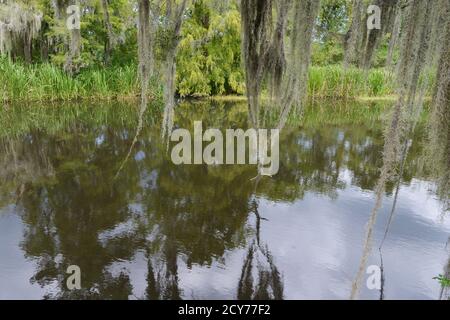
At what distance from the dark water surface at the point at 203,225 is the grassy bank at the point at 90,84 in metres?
4.85

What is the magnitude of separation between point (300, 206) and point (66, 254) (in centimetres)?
248

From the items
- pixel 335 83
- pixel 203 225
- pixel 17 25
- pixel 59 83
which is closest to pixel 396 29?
pixel 203 225

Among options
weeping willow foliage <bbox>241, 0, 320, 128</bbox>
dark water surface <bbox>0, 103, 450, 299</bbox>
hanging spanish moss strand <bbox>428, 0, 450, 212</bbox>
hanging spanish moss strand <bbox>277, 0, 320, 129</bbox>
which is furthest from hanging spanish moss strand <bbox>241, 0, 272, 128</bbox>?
dark water surface <bbox>0, 103, 450, 299</bbox>

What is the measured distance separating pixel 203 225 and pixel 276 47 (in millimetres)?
2350


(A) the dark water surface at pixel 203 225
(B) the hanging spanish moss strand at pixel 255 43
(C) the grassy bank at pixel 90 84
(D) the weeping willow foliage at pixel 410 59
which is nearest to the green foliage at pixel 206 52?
(C) the grassy bank at pixel 90 84

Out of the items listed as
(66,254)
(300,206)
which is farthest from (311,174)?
(66,254)

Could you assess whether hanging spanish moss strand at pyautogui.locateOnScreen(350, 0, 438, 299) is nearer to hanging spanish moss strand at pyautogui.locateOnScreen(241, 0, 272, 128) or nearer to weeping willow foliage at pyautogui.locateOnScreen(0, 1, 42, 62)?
hanging spanish moss strand at pyautogui.locateOnScreen(241, 0, 272, 128)

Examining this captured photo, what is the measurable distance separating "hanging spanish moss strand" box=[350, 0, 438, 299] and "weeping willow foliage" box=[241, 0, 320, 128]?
→ 44 cm

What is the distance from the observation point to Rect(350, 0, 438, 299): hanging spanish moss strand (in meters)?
1.49

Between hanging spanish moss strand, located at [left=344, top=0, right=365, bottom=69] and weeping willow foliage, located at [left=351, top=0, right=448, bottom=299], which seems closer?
weeping willow foliage, located at [left=351, top=0, right=448, bottom=299]

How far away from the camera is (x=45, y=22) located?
13781 mm

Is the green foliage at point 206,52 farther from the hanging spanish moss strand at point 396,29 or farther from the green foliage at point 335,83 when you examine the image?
the hanging spanish moss strand at point 396,29

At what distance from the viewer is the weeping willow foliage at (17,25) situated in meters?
12.0
